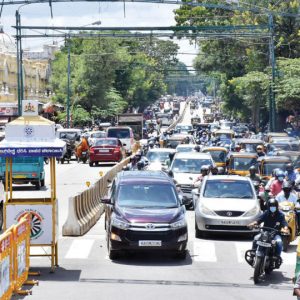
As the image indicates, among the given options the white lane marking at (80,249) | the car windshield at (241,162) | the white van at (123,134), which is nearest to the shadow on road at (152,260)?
the white lane marking at (80,249)

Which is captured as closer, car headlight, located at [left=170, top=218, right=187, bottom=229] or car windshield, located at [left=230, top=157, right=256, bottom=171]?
car headlight, located at [left=170, top=218, right=187, bottom=229]

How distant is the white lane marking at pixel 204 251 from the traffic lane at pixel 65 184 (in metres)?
5.00

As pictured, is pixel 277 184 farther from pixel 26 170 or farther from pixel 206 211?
pixel 26 170

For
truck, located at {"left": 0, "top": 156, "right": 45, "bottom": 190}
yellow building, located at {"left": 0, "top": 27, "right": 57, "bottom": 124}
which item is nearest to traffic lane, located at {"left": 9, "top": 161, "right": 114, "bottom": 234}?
truck, located at {"left": 0, "top": 156, "right": 45, "bottom": 190}

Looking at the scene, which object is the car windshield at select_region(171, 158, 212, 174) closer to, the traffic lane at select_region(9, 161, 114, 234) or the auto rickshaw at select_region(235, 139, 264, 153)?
the traffic lane at select_region(9, 161, 114, 234)

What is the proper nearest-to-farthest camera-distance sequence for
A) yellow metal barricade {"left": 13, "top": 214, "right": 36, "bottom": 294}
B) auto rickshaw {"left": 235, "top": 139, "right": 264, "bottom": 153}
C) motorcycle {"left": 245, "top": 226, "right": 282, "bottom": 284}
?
1. yellow metal barricade {"left": 13, "top": 214, "right": 36, "bottom": 294}
2. motorcycle {"left": 245, "top": 226, "right": 282, "bottom": 284}
3. auto rickshaw {"left": 235, "top": 139, "right": 264, "bottom": 153}

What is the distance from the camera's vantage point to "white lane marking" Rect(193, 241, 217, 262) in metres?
18.8

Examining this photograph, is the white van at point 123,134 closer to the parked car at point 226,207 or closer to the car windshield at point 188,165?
the car windshield at point 188,165

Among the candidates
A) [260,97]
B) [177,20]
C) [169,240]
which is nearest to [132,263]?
[169,240]

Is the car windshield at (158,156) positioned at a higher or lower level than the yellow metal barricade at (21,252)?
lower

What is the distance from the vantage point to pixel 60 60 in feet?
318

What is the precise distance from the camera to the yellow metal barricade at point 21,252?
1356 cm

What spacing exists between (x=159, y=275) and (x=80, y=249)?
139 inches

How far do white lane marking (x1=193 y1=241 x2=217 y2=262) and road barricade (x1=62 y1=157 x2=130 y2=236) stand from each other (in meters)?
2.86
